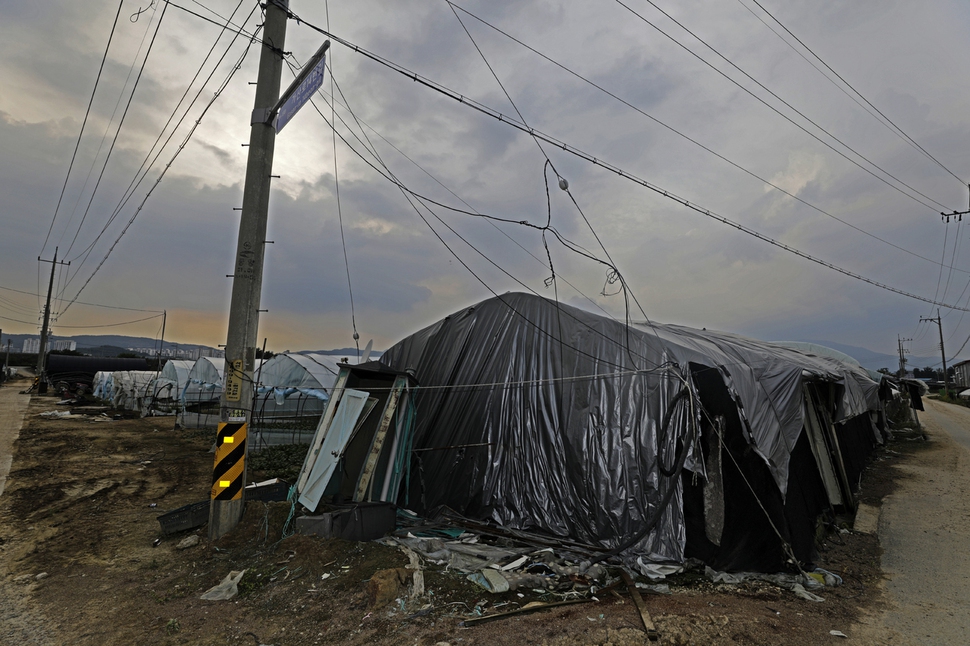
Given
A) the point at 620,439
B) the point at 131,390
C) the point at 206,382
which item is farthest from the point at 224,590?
the point at 131,390

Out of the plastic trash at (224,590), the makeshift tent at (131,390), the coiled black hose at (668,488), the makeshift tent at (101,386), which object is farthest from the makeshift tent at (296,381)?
the makeshift tent at (101,386)

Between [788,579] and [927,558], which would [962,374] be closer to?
[927,558]

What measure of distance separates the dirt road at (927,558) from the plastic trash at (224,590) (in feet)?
20.0

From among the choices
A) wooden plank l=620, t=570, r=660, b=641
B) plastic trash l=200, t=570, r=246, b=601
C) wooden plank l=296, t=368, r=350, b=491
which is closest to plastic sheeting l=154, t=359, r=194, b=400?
wooden plank l=296, t=368, r=350, b=491

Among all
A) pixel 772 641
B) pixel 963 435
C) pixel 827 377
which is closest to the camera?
pixel 772 641

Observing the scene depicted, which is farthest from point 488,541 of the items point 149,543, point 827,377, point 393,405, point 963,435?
point 963,435

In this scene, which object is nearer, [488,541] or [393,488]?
[488,541]

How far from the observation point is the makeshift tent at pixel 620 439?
5.91 meters

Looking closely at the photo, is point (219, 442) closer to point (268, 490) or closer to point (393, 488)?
point (268, 490)

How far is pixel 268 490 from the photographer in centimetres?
787

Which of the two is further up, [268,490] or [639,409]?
[639,409]

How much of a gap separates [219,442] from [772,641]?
6.35 meters

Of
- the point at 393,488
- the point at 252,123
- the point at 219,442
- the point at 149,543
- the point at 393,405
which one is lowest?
the point at 149,543

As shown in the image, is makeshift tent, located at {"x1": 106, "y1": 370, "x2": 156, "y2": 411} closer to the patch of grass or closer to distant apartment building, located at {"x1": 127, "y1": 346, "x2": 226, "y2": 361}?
distant apartment building, located at {"x1": 127, "y1": 346, "x2": 226, "y2": 361}
